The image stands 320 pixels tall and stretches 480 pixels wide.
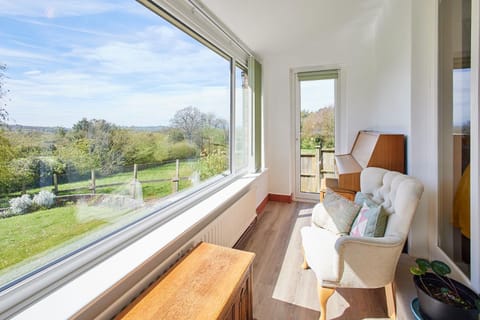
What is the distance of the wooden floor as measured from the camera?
1.63 meters

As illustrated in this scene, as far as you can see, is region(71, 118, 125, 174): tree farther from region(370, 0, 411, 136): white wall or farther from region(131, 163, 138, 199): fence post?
region(370, 0, 411, 136): white wall

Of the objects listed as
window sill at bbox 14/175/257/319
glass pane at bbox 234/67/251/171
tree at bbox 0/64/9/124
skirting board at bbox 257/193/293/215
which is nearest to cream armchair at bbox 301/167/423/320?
window sill at bbox 14/175/257/319

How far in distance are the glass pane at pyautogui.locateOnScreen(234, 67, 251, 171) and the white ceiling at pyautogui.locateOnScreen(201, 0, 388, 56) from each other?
0.52 meters

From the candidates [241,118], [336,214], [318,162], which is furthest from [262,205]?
[336,214]

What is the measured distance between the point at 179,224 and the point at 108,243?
1.53 feet

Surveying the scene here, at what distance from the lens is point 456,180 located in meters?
1.47

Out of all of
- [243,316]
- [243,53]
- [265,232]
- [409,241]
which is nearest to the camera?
[243,316]

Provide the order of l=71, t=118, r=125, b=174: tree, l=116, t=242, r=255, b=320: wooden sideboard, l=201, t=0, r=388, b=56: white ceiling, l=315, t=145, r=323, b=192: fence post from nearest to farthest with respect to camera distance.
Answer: l=116, t=242, r=255, b=320: wooden sideboard → l=71, t=118, r=125, b=174: tree → l=201, t=0, r=388, b=56: white ceiling → l=315, t=145, r=323, b=192: fence post

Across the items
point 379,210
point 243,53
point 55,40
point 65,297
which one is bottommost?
point 65,297

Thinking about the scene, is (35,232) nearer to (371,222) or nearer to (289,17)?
(371,222)

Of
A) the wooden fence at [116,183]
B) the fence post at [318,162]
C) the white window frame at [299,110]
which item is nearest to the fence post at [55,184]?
the wooden fence at [116,183]

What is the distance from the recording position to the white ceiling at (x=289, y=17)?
227 cm

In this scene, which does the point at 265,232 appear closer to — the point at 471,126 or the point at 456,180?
the point at 456,180

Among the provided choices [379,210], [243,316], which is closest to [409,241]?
[379,210]
